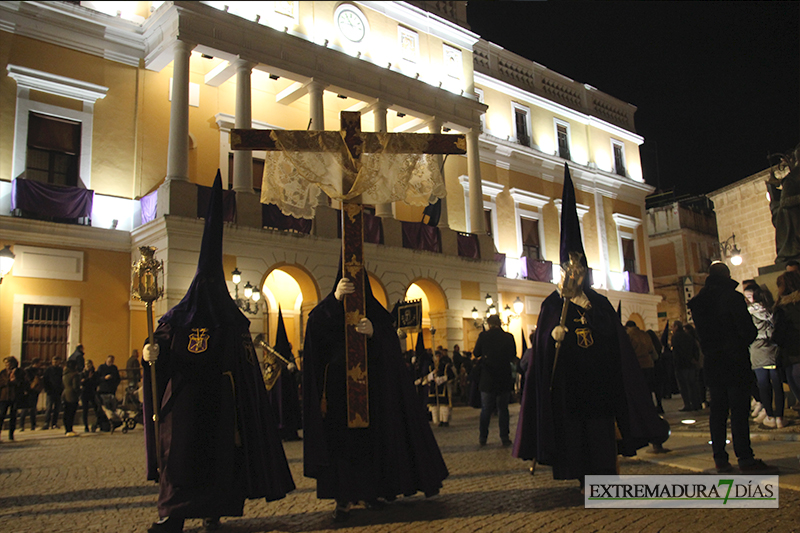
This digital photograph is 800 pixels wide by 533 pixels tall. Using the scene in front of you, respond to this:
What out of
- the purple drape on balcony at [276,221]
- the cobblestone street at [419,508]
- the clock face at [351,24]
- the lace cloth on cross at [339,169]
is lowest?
the cobblestone street at [419,508]

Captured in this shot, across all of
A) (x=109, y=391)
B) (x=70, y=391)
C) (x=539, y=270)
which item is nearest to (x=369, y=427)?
(x=70, y=391)

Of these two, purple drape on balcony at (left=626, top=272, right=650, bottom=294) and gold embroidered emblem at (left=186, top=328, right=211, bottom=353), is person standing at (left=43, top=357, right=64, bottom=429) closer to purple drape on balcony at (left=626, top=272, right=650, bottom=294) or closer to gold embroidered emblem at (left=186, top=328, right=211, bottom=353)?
gold embroidered emblem at (left=186, top=328, right=211, bottom=353)

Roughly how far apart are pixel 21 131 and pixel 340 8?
9551mm

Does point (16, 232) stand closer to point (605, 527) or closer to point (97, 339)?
point (97, 339)

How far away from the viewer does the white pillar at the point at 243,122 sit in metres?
17.3

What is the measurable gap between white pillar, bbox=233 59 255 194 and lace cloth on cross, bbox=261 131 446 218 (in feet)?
39.3

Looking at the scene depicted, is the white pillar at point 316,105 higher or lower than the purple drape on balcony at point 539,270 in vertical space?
higher

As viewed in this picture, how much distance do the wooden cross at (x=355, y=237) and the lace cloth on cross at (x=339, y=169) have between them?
0.04 metres

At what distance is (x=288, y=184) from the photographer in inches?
222

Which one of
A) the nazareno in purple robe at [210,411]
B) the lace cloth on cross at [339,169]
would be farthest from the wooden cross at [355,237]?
the nazareno in purple robe at [210,411]

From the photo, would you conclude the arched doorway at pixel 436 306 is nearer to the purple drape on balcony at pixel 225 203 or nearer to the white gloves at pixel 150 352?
the purple drape on balcony at pixel 225 203

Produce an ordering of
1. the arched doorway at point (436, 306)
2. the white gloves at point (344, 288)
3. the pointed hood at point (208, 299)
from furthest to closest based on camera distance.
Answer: the arched doorway at point (436, 306), the white gloves at point (344, 288), the pointed hood at point (208, 299)

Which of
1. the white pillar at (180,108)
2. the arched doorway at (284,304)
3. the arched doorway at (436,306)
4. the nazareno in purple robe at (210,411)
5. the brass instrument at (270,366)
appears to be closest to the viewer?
the nazareno in purple robe at (210,411)

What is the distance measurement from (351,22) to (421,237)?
6.96 meters
